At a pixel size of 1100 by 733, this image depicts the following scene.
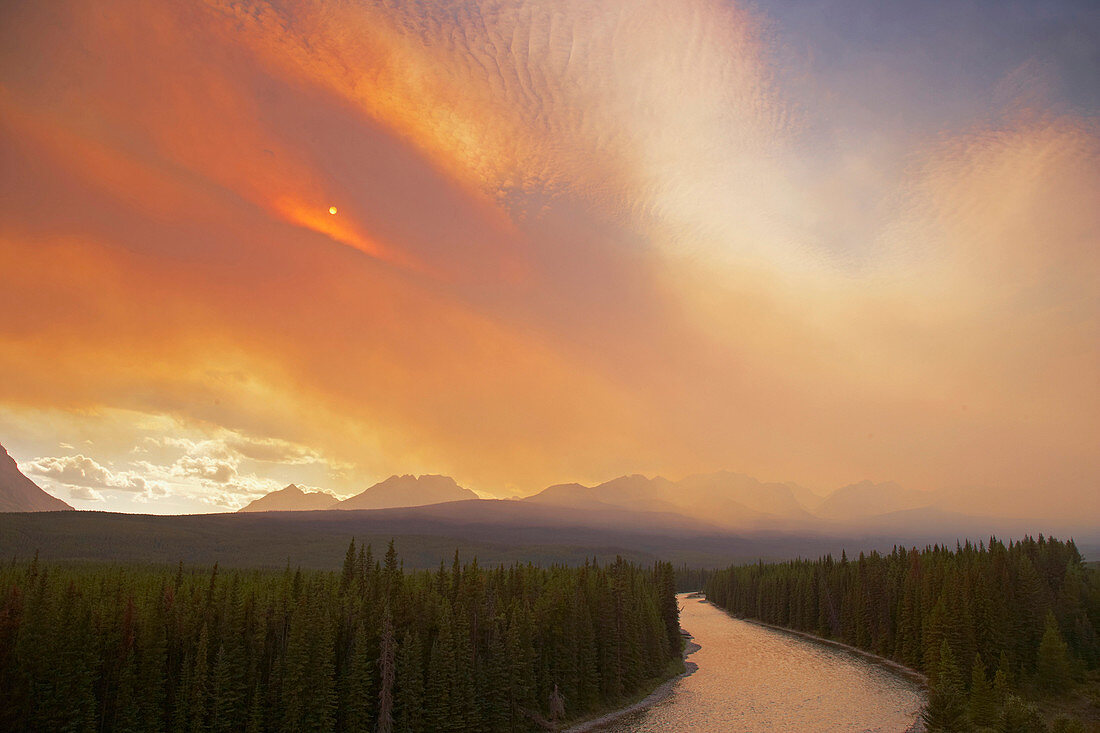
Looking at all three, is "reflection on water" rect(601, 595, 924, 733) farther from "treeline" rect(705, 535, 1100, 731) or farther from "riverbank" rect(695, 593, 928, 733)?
"treeline" rect(705, 535, 1100, 731)

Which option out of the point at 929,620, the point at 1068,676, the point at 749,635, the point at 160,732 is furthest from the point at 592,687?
the point at 749,635

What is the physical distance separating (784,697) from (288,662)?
79839 mm

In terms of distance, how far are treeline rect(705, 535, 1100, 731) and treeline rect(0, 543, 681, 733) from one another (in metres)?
51.0

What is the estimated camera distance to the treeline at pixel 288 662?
66688 millimetres

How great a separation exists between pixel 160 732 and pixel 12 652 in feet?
57.3

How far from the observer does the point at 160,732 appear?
68.5 metres

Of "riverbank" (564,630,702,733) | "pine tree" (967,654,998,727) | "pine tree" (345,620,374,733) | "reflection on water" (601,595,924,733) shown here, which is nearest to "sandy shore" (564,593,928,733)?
"riverbank" (564,630,702,733)

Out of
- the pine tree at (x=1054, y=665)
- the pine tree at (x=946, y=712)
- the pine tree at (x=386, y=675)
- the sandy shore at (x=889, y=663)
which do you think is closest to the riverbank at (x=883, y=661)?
the sandy shore at (x=889, y=663)

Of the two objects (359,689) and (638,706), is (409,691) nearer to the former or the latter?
(359,689)

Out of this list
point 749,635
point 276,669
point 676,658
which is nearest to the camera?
point 276,669

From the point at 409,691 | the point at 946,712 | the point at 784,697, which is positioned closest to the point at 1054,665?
the point at 784,697

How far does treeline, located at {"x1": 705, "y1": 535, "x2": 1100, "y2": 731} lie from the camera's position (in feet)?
262

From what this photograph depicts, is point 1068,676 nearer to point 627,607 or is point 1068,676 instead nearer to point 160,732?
point 627,607

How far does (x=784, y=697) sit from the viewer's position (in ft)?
342
